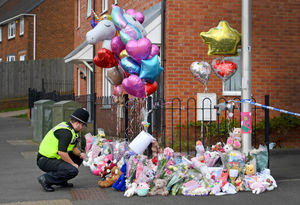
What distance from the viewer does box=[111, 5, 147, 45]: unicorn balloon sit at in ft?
24.2

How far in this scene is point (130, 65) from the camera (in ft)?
24.3

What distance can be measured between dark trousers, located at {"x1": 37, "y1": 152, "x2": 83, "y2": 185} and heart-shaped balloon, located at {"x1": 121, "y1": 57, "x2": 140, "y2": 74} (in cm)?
172

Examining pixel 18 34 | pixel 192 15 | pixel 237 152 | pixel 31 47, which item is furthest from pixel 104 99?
pixel 18 34

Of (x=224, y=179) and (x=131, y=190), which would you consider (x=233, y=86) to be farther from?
(x=131, y=190)

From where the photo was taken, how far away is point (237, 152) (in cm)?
738

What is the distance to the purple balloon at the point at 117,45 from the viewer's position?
7.76 meters

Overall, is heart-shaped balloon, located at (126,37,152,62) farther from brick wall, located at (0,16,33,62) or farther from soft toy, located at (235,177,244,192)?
brick wall, located at (0,16,33,62)

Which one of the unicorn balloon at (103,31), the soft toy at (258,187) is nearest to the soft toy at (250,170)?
the soft toy at (258,187)

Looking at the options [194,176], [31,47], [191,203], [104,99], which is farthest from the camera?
Answer: [31,47]

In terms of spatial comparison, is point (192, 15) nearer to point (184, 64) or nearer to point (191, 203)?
point (184, 64)

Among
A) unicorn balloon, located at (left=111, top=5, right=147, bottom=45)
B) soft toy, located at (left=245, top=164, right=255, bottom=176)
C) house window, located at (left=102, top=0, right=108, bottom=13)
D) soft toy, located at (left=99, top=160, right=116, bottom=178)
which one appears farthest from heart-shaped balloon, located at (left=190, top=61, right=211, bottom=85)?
house window, located at (left=102, top=0, right=108, bottom=13)

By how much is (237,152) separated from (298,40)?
6560 mm

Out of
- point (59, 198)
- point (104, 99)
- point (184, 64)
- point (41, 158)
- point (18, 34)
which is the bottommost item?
point (59, 198)

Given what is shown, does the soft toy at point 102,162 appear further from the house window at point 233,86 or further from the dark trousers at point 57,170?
the house window at point 233,86
